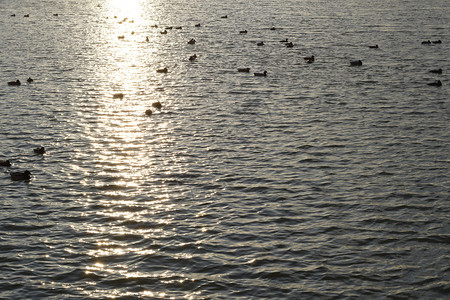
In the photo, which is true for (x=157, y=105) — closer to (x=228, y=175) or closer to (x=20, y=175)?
(x=228, y=175)

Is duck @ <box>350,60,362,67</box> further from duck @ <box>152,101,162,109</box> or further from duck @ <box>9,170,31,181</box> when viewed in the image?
duck @ <box>9,170,31,181</box>

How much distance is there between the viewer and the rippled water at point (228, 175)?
68.3ft

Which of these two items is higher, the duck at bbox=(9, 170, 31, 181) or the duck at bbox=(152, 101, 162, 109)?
the duck at bbox=(152, 101, 162, 109)

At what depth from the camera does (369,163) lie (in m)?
30.7

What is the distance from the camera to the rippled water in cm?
2083

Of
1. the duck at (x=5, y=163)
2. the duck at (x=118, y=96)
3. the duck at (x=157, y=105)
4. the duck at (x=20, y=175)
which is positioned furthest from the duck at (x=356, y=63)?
the duck at (x=20, y=175)

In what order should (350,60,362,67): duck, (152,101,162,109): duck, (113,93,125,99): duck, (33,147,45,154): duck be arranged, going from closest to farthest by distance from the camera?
(33,147,45,154): duck → (152,101,162,109): duck → (113,93,125,99): duck → (350,60,362,67): duck

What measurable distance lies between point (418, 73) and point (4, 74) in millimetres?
32357

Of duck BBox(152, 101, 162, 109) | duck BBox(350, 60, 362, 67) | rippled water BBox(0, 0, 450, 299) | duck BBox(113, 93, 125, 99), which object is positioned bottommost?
rippled water BBox(0, 0, 450, 299)

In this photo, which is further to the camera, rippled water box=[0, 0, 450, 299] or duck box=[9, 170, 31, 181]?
duck box=[9, 170, 31, 181]

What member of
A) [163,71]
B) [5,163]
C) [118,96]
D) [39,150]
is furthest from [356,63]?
[5,163]

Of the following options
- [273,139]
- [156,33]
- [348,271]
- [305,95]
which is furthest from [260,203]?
[156,33]

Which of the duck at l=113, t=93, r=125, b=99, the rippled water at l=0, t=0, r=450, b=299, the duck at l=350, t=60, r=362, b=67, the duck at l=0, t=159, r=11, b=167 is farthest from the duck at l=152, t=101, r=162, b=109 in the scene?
the duck at l=350, t=60, r=362, b=67

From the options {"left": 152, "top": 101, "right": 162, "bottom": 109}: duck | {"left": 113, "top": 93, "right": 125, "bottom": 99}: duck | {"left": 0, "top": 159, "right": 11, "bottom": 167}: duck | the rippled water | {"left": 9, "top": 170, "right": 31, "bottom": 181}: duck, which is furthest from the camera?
{"left": 113, "top": 93, "right": 125, "bottom": 99}: duck
